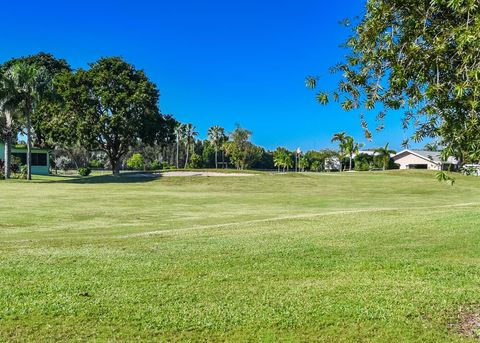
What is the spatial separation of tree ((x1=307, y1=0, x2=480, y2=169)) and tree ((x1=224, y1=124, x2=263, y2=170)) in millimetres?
96065

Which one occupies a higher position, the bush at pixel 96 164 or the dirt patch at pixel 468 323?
the bush at pixel 96 164

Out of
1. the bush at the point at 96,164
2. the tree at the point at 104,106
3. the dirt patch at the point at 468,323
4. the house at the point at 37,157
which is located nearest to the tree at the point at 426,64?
the dirt patch at the point at 468,323

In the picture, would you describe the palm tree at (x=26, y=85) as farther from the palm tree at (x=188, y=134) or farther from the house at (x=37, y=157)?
the palm tree at (x=188, y=134)

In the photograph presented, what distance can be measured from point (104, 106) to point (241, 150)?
54.5 meters

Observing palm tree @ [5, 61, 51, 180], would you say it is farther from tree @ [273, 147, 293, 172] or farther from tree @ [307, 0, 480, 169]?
tree @ [273, 147, 293, 172]

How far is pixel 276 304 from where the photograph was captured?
→ 19.1ft

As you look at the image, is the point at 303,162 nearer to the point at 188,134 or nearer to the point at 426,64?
the point at 188,134

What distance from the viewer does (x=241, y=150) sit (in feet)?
340

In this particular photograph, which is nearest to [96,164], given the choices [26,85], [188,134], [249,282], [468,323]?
[188,134]

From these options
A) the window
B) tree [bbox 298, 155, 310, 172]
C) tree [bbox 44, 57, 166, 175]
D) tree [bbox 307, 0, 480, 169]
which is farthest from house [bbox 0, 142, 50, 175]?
tree [bbox 307, 0, 480, 169]

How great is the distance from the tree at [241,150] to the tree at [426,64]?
315 feet

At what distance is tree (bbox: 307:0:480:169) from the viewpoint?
405 centimetres

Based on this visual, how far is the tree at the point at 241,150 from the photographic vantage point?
102m

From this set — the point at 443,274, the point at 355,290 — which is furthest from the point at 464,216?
the point at 355,290
